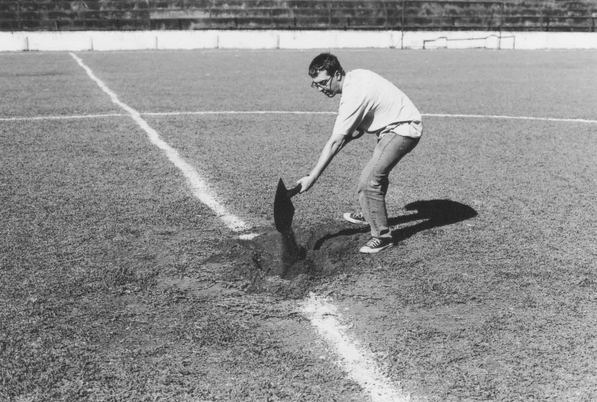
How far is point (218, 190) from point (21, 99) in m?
7.63

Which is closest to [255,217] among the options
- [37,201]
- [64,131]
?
[37,201]

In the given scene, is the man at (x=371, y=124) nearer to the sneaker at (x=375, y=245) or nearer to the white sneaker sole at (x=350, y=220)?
the sneaker at (x=375, y=245)

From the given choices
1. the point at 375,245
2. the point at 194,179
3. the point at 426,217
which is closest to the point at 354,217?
the point at 426,217

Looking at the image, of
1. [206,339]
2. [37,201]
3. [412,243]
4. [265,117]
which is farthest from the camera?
[265,117]

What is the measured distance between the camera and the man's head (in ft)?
16.6

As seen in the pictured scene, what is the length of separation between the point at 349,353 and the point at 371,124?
2.10 meters

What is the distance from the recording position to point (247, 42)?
97.1 feet

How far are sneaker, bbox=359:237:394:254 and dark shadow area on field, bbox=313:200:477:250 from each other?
23 cm

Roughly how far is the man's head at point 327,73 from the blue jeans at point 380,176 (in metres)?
0.66

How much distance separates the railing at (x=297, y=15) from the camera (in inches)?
1190

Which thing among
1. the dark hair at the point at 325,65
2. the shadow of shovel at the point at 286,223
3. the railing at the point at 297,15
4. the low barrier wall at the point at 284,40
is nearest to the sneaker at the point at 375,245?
the shadow of shovel at the point at 286,223

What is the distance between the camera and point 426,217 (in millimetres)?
6609

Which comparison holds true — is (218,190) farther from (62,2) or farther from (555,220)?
(62,2)

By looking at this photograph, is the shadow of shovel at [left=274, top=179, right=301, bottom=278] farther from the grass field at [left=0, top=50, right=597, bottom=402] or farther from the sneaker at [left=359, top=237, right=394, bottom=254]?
the sneaker at [left=359, top=237, right=394, bottom=254]
